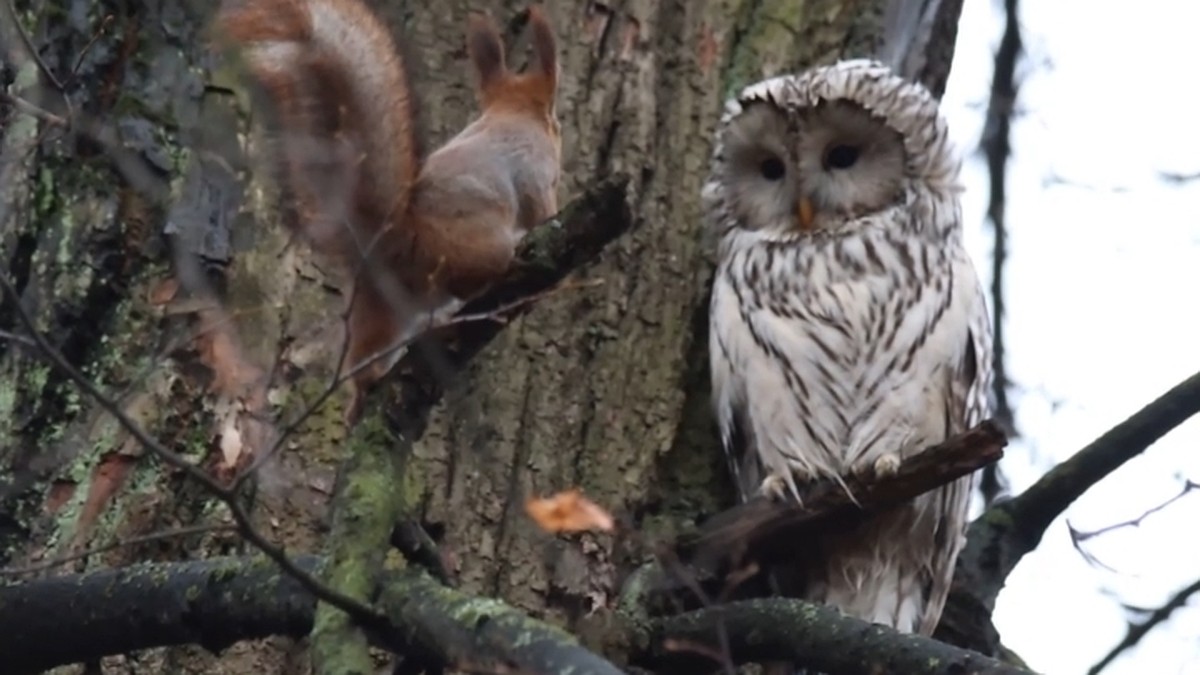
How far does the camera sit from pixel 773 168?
3.83 meters

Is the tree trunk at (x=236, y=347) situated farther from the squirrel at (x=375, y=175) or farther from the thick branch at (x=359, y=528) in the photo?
the thick branch at (x=359, y=528)

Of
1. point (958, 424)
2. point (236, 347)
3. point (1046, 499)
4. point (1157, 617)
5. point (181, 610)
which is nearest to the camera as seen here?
point (181, 610)

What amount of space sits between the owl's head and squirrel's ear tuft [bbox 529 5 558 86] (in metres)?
0.52

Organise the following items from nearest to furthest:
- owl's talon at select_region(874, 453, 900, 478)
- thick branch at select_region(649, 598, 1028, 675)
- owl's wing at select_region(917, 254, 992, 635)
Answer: thick branch at select_region(649, 598, 1028, 675) < owl's talon at select_region(874, 453, 900, 478) < owl's wing at select_region(917, 254, 992, 635)

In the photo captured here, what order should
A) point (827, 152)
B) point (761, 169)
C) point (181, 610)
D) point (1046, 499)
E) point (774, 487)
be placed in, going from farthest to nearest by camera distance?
point (827, 152), point (761, 169), point (774, 487), point (1046, 499), point (181, 610)

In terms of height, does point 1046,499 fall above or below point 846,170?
below

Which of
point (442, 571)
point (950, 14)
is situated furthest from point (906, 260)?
point (442, 571)

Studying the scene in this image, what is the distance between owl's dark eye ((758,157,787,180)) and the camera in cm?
378

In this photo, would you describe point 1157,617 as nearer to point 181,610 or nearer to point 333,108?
point 333,108

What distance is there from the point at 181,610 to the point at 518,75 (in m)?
1.25

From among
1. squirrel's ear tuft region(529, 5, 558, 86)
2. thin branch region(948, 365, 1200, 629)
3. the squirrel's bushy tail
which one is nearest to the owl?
thin branch region(948, 365, 1200, 629)

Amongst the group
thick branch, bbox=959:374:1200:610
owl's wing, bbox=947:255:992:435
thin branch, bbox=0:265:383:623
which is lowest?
thin branch, bbox=0:265:383:623

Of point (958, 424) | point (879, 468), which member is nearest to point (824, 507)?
point (879, 468)

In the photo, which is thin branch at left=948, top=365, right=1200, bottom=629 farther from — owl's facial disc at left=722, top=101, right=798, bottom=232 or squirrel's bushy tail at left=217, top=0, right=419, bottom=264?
squirrel's bushy tail at left=217, top=0, right=419, bottom=264
